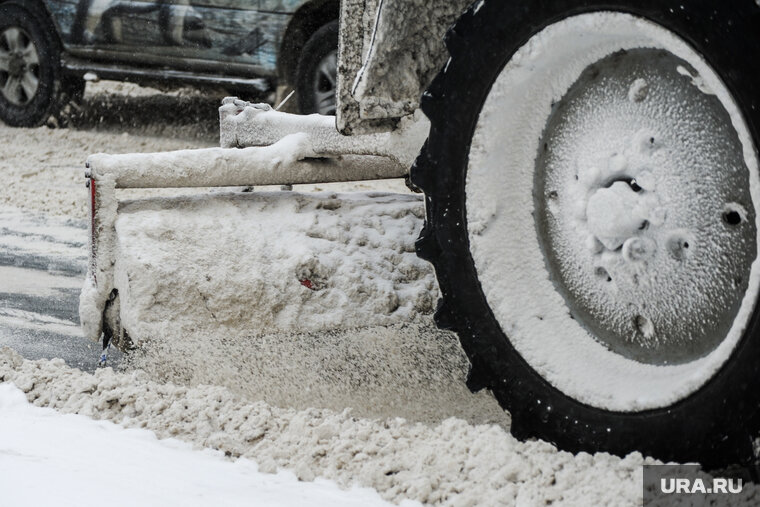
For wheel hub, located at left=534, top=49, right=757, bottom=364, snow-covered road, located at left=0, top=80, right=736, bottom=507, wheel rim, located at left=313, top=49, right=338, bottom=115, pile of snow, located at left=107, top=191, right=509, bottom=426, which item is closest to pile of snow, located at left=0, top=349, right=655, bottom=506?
snow-covered road, located at left=0, top=80, right=736, bottom=507

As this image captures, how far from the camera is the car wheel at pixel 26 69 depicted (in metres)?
7.39

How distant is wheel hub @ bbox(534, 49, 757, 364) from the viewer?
72.2 inches

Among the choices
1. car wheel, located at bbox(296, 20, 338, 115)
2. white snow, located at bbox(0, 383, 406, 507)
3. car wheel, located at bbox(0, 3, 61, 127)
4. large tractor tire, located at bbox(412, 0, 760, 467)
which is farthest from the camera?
car wheel, located at bbox(0, 3, 61, 127)

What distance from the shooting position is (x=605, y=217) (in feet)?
6.48

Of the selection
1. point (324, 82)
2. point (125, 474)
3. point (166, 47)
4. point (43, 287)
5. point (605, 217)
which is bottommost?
point (125, 474)

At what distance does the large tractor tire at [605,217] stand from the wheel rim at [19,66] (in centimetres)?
608

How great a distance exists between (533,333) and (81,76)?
5.97 metres

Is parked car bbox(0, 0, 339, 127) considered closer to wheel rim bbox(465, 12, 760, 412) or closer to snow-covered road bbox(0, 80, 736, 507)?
snow-covered road bbox(0, 80, 736, 507)

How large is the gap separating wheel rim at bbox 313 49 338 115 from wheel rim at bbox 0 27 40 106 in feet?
7.66

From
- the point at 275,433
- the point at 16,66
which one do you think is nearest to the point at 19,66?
the point at 16,66

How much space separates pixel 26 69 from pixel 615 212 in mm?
6460

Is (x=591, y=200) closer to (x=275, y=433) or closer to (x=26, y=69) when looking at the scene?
(x=275, y=433)

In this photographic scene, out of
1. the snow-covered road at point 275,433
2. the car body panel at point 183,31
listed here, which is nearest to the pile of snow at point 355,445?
the snow-covered road at point 275,433

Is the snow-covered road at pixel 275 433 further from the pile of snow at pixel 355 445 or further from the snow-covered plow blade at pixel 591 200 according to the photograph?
the snow-covered plow blade at pixel 591 200
